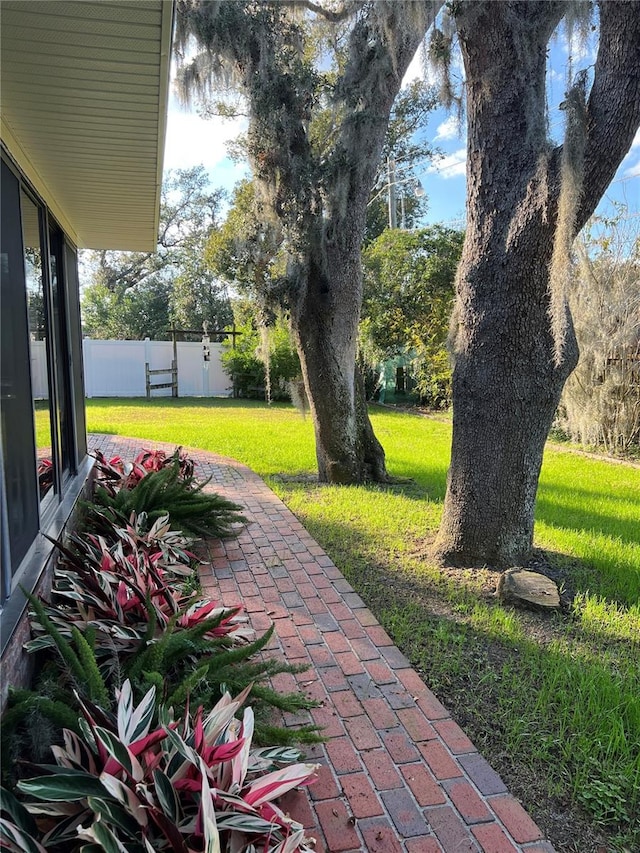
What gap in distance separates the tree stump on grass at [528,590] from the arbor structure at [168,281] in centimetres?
1993

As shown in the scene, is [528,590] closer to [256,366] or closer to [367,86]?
[367,86]

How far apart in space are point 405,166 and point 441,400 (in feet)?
31.8

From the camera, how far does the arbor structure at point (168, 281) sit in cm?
2234

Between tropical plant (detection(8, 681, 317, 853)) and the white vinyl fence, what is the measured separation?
15490 millimetres

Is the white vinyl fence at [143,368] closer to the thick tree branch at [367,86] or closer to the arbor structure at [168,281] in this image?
the arbor structure at [168,281]

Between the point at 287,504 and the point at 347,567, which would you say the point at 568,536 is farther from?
the point at 287,504

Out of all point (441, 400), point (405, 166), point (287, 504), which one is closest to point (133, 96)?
point (287, 504)

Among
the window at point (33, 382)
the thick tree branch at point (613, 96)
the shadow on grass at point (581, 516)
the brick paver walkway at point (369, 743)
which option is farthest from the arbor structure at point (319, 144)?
the brick paver walkway at point (369, 743)

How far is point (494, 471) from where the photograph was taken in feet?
11.6

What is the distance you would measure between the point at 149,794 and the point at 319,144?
6200 millimetres

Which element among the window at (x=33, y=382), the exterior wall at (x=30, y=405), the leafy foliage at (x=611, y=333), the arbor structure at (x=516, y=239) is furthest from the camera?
the leafy foliage at (x=611, y=333)

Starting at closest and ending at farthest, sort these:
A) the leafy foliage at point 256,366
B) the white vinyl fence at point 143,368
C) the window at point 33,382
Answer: the window at point 33,382
the leafy foliage at point 256,366
the white vinyl fence at point 143,368

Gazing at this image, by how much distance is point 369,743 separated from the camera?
2.09m

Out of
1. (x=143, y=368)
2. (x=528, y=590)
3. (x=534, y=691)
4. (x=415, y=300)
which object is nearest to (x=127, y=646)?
(x=534, y=691)
